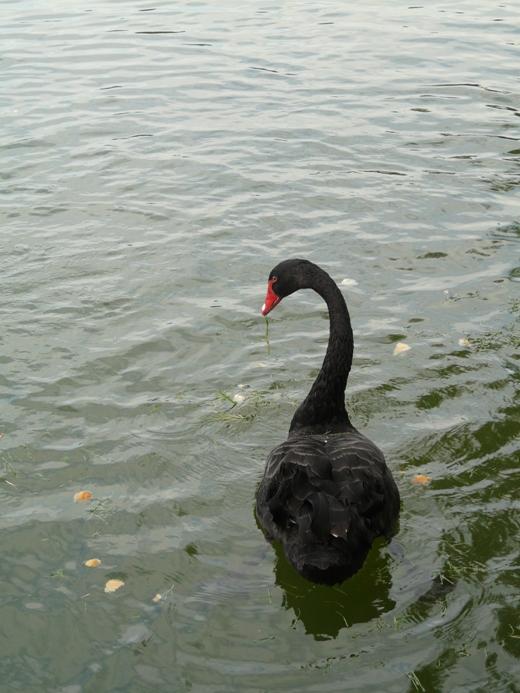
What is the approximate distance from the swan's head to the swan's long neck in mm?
248

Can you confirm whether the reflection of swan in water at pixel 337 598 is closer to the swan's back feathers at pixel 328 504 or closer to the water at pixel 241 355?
the water at pixel 241 355

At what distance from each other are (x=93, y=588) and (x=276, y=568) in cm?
97

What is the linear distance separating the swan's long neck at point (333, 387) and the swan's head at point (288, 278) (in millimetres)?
248

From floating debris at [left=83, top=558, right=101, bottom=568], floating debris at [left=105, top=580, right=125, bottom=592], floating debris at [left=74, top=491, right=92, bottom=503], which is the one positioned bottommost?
floating debris at [left=74, top=491, right=92, bottom=503]

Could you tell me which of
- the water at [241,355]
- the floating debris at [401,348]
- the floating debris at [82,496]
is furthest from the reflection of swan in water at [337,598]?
the floating debris at [401,348]

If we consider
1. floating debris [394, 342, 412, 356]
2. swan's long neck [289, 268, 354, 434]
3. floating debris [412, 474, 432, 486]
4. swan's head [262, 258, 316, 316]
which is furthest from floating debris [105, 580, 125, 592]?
floating debris [394, 342, 412, 356]

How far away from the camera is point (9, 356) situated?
715 cm

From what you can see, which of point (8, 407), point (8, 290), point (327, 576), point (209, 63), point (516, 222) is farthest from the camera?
point (209, 63)

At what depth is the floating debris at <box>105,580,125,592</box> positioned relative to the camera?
494cm

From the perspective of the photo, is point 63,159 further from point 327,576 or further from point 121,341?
point 327,576

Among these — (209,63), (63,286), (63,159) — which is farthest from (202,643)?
(209,63)

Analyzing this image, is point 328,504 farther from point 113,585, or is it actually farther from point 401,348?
point 401,348

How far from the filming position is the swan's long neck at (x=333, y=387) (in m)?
5.79

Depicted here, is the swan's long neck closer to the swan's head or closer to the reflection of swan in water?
the swan's head
